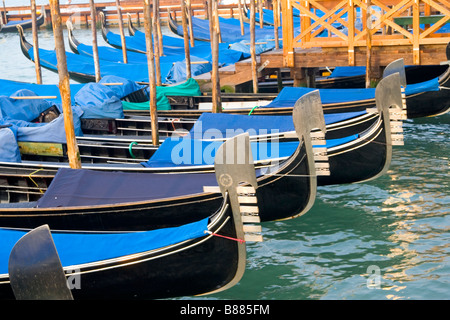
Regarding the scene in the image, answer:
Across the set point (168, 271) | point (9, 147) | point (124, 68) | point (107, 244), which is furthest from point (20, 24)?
→ point (168, 271)

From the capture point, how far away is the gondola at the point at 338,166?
29.6ft

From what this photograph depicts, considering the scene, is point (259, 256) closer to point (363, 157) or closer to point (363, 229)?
point (363, 229)

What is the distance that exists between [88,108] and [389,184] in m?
5.10

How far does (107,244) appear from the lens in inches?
258

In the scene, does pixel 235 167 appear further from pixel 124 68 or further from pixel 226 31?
pixel 226 31

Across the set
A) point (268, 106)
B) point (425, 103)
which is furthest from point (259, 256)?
point (425, 103)

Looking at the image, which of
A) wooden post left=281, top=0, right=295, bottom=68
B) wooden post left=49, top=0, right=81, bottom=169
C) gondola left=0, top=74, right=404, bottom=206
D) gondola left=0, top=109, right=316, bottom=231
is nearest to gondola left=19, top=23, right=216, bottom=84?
wooden post left=281, top=0, right=295, bottom=68

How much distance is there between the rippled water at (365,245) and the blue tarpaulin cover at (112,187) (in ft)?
3.54

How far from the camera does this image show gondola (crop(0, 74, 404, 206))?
355 inches

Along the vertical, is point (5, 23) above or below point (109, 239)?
above

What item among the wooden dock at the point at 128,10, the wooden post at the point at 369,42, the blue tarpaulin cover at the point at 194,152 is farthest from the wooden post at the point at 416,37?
the wooden dock at the point at 128,10

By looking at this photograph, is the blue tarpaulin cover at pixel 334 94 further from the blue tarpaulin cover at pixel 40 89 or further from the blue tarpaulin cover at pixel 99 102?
the blue tarpaulin cover at pixel 40 89

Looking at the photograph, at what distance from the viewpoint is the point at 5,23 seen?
4097 centimetres

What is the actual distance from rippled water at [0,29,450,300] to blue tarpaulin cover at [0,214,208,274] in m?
1.05
